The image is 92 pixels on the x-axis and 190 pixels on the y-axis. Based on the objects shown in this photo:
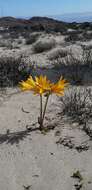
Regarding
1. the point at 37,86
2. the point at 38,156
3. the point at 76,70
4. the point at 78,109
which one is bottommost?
the point at 38,156

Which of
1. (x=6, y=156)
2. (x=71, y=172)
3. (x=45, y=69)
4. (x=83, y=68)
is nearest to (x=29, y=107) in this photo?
(x=6, y=156)

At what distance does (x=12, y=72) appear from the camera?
6.92 metres

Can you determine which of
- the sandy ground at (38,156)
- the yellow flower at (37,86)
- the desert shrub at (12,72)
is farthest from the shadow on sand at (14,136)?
the desert shrub at (12,72)

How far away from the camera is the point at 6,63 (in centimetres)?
715

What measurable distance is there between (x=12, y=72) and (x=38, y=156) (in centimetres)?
282

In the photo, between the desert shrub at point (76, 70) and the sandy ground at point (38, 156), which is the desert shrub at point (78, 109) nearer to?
the sandy ground at point (38, 156)

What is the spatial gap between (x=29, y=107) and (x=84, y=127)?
1100 mm

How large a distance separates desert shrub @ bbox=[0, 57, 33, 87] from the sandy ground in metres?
Result: 1.35

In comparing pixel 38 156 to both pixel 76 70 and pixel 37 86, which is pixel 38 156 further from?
pixel 76 70

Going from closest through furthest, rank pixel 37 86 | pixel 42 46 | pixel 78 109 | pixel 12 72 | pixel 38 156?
1. pixel 38 156
2. pixel 37 86
3. pixel 78 109
4. pixel 12 72
5. pixel 42 46

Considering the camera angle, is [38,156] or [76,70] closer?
[38,156]

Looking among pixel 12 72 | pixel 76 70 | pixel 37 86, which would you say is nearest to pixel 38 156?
pixel 37 86


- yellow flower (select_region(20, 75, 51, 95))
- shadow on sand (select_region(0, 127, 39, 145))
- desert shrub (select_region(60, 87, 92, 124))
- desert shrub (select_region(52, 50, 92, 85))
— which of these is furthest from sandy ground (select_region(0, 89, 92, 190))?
desert shrub (select_region(52, 50, 92, 85))

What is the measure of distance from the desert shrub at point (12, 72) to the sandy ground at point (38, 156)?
1350 millimetres
